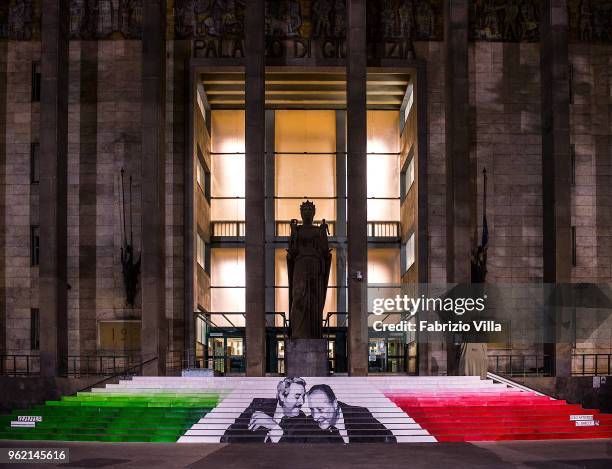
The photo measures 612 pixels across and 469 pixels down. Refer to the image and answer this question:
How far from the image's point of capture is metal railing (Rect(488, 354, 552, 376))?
116ft

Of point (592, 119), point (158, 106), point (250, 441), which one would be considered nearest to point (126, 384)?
point (250, 441)

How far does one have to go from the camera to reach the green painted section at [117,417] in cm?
2220

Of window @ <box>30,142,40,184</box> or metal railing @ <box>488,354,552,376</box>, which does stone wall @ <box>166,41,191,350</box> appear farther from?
metal railing @ <box>488,354,552,376</box>

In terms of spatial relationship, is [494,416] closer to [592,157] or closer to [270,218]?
[592,157]

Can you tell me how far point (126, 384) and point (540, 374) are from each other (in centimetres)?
1531

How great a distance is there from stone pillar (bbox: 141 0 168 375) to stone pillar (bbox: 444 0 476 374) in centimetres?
953

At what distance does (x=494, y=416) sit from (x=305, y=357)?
6.52 meters

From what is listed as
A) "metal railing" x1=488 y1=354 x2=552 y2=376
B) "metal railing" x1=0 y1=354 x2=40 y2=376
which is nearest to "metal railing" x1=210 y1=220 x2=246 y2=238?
"metal railing" x1=0 y1=354 x2=40 y2=376

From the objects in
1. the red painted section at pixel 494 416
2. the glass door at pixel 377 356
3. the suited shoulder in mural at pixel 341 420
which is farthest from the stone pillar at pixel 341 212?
the suited shoulder in mural at pixel 341 420

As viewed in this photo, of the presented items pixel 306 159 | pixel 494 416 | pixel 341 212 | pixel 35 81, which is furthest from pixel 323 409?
pixel 306 159

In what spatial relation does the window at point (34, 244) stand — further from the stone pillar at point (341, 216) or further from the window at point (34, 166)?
the stone pillar at point (341, 216)

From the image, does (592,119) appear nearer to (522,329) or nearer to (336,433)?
(522,329)

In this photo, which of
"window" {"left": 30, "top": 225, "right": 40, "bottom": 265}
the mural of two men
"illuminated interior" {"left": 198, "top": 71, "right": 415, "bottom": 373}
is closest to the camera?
the mural of two men

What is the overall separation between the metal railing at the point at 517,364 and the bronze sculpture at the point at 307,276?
9.31 metres
